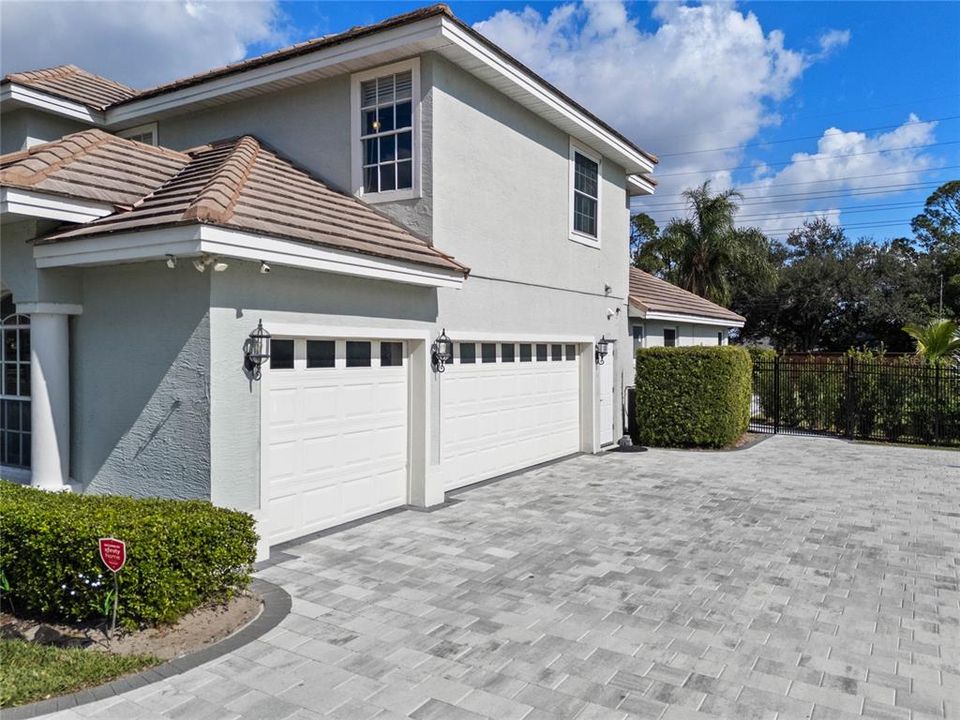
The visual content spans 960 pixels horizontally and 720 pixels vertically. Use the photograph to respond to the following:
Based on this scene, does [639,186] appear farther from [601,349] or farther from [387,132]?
[387,132]

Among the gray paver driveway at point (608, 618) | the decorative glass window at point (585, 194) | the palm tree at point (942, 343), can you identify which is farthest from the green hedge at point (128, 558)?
the palm tree at point (942, 343)

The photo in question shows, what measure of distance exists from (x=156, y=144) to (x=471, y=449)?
761cm

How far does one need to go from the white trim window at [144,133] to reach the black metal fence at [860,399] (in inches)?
614

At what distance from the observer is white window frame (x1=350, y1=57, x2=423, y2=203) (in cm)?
910

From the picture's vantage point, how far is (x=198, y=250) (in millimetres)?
5848

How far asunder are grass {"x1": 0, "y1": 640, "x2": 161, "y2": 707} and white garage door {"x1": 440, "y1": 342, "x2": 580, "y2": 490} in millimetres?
5578

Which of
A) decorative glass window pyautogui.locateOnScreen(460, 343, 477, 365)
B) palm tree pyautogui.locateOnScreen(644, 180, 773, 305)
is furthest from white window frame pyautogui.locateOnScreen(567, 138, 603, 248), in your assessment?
palm tree pyautogui.locateOnScreen(644, 180, 773, 305)

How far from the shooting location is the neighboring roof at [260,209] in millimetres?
6348

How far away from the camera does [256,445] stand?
6.70 metres

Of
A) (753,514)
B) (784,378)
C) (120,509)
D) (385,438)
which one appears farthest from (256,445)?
(784,378)

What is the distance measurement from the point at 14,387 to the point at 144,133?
5.44 metres

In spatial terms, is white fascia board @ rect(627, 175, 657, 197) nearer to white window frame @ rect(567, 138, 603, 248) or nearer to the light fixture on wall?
white window frame @ rect(567, 138, 603, 248)

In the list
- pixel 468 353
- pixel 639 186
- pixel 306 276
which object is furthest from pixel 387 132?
pixel 639 186

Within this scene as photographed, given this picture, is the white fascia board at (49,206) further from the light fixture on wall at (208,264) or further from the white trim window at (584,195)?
the white trim window at (584,195)
